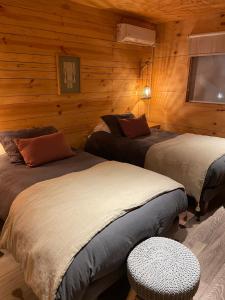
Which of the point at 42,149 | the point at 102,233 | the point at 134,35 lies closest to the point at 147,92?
the point at 134,35

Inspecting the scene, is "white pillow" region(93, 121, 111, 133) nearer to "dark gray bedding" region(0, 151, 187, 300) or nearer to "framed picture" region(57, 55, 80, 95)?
"framed picture" region(57, 55, 80, 95)

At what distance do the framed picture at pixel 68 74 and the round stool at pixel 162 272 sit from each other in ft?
7.42

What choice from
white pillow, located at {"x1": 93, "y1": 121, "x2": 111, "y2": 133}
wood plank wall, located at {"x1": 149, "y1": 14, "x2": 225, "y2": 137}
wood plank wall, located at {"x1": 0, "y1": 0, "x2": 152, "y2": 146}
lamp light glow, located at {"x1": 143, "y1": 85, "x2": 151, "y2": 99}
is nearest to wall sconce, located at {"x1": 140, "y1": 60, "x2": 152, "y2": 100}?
lamp light glow, located at {"x1": 143, "y1": 85, "x2": 151, "y2": 99}

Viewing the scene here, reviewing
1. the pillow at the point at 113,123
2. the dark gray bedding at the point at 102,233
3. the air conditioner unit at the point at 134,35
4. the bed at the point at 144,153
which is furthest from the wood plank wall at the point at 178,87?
the dark gray bedding at the point at 102,233

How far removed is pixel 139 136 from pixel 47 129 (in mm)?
1307

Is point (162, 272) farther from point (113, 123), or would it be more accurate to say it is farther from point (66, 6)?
point (66, 6)

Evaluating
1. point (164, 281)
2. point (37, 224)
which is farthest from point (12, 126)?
point (164, 281)

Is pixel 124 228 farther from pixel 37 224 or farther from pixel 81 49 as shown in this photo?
pixel 81 49

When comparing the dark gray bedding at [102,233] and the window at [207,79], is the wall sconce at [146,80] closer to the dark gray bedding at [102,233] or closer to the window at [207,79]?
the window at [207,79]

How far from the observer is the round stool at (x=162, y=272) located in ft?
4.16

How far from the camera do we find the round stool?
127 centimetres

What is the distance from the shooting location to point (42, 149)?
2.34m

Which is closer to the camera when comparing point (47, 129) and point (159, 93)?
point (47, 129)

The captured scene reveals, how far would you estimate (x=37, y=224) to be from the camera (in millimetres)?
1413
